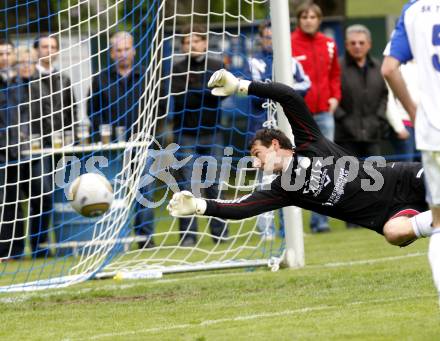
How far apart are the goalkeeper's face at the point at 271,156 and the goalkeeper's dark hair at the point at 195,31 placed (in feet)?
8.98

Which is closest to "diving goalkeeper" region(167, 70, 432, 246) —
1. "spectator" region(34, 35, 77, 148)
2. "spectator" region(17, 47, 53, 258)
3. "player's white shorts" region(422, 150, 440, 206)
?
"player's white shorts" region(422, 150, 440, 206)

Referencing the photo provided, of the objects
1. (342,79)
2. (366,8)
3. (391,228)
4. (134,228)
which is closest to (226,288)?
(391,228)

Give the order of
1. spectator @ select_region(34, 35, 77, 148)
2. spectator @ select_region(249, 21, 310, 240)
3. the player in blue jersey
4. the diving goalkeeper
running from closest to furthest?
the player in blue jersey, the diving goalkeeper, spectator @ select_region(34, 35, 77, 148), spectator @ select_region(249, 21, 310, 240)

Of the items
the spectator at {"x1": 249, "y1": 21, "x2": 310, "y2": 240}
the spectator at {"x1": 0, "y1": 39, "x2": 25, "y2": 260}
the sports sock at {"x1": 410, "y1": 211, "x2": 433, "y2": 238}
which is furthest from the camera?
the spectator at {"x1": 249, "y1": 21, "x2": 310, "y2": 240}

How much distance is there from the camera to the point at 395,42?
5.54 meters

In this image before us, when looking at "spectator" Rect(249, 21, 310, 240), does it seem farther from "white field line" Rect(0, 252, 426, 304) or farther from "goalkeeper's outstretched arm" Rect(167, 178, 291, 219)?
"goalkeeper's outstretched arm" Rect(167, 178, 291, 219)

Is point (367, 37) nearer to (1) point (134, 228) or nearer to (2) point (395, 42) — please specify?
(1) point (134, 228)

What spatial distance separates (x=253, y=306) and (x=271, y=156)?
1.09 metres

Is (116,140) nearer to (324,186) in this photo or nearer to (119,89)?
(119,89)

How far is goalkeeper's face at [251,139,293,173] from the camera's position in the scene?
24.7 ft

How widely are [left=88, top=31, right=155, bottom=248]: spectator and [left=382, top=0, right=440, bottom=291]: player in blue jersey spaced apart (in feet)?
14.7

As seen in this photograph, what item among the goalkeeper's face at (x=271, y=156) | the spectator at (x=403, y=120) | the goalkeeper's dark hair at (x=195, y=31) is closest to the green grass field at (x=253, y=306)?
the goalkeeper's face at (x=271, y=156)

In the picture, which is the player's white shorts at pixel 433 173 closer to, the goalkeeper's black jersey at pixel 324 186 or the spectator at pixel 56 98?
the goalkeeper's black jersey at pixel 324 186

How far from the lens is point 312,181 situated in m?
7.50
